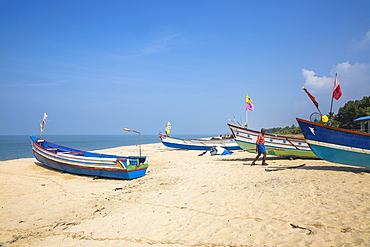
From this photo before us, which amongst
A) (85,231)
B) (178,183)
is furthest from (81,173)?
(85,231)

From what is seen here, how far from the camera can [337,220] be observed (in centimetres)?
455

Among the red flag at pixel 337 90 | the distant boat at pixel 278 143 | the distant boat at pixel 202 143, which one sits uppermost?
the red flag at pixel 337 90

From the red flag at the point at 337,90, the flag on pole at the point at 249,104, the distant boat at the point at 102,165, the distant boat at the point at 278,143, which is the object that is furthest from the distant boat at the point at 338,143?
the flag on pole at the point at 249,104

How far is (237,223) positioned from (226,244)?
90 centimetres

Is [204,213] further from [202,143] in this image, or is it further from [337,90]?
[202,143]

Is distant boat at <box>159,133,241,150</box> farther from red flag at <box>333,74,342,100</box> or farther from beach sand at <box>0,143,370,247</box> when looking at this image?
beach sand at <box>0,143,370,247</box>

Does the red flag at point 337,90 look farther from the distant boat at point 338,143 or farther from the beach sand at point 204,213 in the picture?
the beach sand at point 204,213

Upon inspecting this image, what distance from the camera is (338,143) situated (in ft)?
30.7

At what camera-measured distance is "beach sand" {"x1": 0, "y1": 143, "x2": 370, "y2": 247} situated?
431 cm

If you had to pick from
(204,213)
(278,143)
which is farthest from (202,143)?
(204,213)

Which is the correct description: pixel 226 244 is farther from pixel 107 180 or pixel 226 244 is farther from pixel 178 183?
pixel 107 180

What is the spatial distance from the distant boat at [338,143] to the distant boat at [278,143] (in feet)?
14.1

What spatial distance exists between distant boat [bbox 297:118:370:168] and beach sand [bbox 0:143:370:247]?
829 millimetres

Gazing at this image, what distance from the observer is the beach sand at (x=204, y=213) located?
4.31 m
